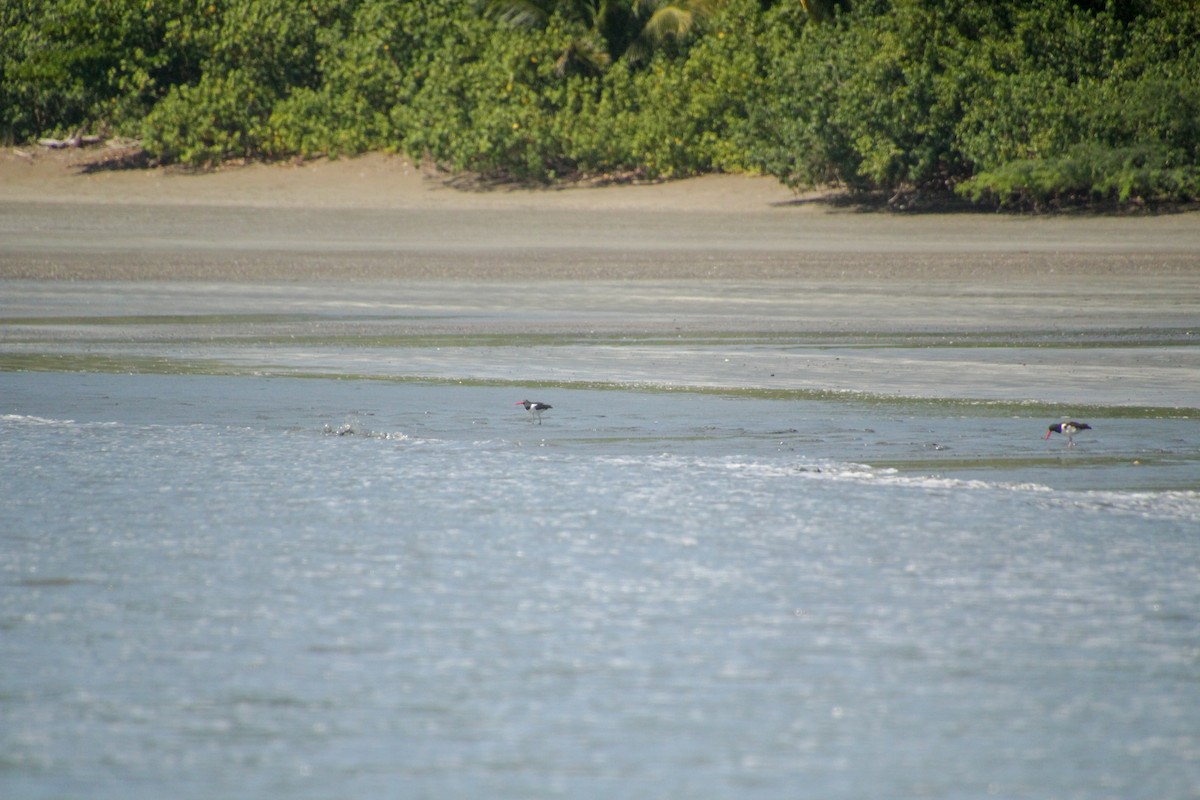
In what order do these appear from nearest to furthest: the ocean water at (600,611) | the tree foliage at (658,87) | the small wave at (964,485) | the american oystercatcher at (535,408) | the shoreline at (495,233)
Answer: the ocean water at (600,611), the small wave at (964,485), the american oystercatcher at (535,408), the shoreline at (495,233), the tree foliage at (658,87)

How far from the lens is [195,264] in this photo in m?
20.7

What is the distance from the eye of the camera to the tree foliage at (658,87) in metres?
29.9

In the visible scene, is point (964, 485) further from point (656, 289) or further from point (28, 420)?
point (656, 289)

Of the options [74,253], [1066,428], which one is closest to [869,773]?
[1066,428]

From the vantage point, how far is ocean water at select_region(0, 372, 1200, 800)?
374 centimetres

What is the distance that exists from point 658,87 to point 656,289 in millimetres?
19893

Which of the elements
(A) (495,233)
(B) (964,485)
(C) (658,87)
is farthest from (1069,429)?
(C) (658,87)

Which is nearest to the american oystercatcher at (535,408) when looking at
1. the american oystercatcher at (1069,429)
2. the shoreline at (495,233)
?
the american oystercatcher at (1069,429)

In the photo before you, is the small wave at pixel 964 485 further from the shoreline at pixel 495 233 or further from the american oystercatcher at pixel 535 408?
the shoreline at pixel 495 233

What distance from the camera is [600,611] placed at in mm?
4988

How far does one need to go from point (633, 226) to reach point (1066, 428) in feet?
69.2

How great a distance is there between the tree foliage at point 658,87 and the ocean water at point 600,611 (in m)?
22.3

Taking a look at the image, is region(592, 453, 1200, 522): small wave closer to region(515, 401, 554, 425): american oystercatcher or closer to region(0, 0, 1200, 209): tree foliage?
region(515, 401, 554, 425): american oystercatcher

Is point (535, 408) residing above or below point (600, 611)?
below
